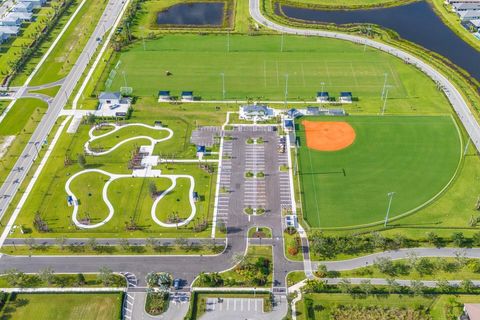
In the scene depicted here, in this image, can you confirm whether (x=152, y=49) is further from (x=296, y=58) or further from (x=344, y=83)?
(x=344, y=83)

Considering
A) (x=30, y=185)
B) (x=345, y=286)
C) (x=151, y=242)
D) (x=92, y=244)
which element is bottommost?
(x=345, y=286)

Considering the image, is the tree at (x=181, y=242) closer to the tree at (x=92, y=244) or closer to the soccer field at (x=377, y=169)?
the tree at (x=92, y=244)

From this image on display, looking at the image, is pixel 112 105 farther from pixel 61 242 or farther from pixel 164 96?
pixel 61 242

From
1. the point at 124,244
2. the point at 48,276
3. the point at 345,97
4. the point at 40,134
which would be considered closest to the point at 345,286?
the point at 124,244

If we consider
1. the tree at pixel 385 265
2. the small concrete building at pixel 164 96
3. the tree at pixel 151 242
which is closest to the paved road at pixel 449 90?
the tree at pixel 385 265

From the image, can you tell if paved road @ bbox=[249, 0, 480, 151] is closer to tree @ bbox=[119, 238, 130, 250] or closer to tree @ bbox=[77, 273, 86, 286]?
tree @ bbox=[119, 238, 130, 250]

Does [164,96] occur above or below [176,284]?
above

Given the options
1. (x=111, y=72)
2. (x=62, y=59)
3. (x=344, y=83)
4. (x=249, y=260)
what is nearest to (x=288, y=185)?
(x=249, y=260)
